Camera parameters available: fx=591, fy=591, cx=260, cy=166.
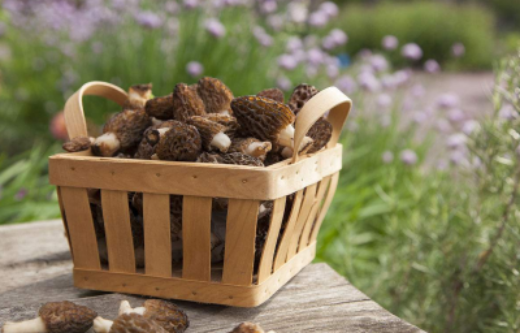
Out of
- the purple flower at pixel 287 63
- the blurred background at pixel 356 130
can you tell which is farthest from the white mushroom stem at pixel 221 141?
the purple flower at pixel 287 63

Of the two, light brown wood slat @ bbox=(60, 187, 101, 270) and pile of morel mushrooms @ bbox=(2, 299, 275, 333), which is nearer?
pile of morel mushrooms @ bbox=(2, 299, 275, 333)

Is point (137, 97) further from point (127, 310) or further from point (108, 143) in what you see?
point (127, 310)

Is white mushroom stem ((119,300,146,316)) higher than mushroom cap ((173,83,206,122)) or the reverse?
the reverse

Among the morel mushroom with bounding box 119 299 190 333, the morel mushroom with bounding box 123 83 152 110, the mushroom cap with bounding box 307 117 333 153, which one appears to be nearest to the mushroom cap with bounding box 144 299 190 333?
the morel mushroom with bounding box 119 299 190 333

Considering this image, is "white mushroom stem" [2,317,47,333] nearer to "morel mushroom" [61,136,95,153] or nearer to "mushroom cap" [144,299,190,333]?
"mushroom cap" [144,299,190,333]

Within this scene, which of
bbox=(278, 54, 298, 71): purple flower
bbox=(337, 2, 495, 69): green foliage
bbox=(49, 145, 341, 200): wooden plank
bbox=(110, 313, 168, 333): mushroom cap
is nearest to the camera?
bbox=(110, 313, 168, 333): mushroom cap

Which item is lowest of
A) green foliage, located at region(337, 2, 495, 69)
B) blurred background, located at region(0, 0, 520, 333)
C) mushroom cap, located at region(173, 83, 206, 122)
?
green foliage, located at region(337, 2, 495, 69)

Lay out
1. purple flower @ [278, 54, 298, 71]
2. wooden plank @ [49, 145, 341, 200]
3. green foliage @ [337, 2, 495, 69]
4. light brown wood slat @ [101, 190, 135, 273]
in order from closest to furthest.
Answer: wooden plank @ [49, 145, 341, 200] < light brown wood slat @ [101, 190, 135, 273] < purple flower @ [278, 54, 298, 71] < green foliage @ [337, 2, 495, 69]

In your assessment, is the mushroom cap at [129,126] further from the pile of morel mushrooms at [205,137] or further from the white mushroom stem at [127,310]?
the white mushroom stem at [127,310]
